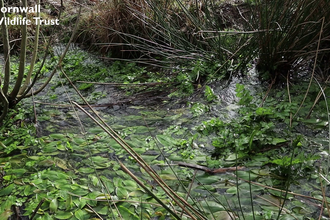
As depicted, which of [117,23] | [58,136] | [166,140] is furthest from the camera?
[117,23]

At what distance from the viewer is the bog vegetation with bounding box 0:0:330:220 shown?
1.17m

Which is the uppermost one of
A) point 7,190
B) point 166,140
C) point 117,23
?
point 117,23

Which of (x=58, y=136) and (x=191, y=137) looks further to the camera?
(x=58, y=136)

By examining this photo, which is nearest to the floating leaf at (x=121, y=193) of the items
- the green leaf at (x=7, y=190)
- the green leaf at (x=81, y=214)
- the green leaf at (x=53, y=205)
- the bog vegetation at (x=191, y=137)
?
the bog vegetation at (x=191, y=137)

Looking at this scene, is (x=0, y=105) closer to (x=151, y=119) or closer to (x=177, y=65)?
(x=151, y=119)

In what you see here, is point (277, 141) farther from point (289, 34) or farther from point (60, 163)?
point (60, 163)

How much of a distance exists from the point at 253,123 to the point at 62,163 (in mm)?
1152

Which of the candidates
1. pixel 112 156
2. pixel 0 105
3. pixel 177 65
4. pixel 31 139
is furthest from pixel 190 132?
pixel 0 105

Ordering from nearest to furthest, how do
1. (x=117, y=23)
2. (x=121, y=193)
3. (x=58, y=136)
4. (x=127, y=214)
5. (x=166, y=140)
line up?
1. (x=127, y=214)
2. (x=121, y=193)
3. (x=166, y=140)
4. (x=58, y=136)
5. (x=117, y=23)

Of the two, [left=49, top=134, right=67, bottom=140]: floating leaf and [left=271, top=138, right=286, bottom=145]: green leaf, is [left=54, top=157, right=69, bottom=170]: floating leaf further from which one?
[left=271, top=138, right=286, bottom=145]: green leaf

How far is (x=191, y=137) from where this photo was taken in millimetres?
→ 1683

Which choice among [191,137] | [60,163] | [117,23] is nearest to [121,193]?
[60,163]

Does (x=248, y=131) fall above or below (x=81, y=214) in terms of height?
above

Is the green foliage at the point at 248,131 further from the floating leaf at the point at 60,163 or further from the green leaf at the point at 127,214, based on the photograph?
the floating leaf at the point at 60,163
